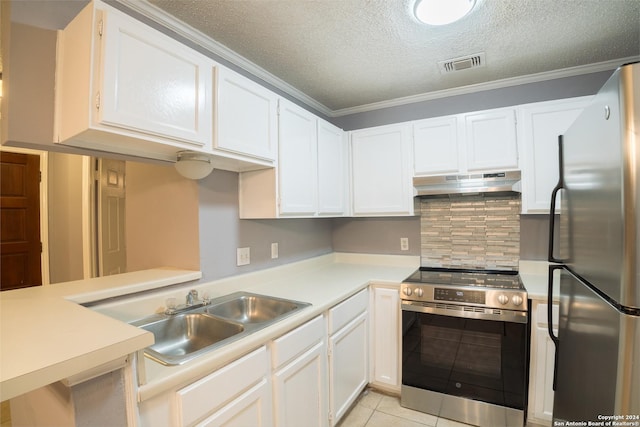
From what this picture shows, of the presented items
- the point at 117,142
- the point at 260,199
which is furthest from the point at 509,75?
the point at 117,142

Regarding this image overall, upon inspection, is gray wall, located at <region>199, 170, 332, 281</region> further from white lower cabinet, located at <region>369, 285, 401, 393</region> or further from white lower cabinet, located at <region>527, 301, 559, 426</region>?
white lower cabinet, located at <region>527, 301, 559, 426</region>

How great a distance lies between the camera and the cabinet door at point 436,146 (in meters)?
2.37

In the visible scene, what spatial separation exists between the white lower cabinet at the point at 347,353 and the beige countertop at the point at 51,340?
1204mm

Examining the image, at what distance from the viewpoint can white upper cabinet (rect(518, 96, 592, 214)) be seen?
2070 mm

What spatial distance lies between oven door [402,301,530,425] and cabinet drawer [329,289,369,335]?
0.30 meters

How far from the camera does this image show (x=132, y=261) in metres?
2.21

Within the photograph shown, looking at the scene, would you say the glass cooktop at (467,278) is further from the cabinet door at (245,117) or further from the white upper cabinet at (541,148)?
the cabinet door at (245,117)

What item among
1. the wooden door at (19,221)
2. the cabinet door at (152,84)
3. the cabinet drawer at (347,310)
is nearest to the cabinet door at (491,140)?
the cabinet drawer at (347,310)

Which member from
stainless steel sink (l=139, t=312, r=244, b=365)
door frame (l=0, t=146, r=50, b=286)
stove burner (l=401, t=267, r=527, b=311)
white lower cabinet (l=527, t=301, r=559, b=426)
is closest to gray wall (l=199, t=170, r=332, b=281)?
stainless steel sink (l=139, t=312, r=244, b=365)

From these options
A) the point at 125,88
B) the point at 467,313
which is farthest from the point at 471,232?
the point at 125,88

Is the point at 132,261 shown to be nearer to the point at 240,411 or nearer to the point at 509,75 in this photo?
the point at 240,411

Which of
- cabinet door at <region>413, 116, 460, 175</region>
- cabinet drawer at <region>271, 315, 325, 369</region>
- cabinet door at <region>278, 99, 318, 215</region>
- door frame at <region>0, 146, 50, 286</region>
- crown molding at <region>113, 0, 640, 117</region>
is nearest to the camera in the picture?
cabinet drawer at <region>271, 315, 325, 369</region>

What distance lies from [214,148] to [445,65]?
5.90 feet

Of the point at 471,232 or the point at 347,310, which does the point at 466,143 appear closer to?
the point at 471,232
